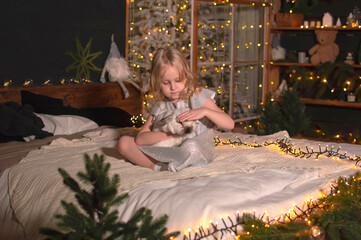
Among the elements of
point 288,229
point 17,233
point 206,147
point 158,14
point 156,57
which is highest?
point 158,14

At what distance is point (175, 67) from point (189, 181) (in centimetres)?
65

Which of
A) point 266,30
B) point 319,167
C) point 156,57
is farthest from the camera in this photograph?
point 266,30

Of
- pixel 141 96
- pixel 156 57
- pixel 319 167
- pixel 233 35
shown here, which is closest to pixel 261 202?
pixel 319 167

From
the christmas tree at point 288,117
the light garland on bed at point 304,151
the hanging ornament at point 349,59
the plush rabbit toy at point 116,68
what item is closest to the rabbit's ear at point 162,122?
the light garland on bed at point 304,151

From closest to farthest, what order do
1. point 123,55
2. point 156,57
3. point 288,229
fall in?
point 288,229
point 156,57
point 123,55

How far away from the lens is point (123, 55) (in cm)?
452

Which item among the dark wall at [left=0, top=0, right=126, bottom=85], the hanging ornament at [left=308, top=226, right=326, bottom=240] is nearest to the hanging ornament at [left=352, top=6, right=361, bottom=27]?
the dark wall at [left=0, top=0, right=126, bottom=85]

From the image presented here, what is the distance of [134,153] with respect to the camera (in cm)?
224

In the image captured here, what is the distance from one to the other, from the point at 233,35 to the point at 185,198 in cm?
407

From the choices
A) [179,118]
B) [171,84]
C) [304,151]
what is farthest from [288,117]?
[179,118]

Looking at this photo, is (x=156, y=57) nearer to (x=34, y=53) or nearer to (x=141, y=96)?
(x=34, y=53)

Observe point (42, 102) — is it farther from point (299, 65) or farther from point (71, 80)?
point (299, 65)

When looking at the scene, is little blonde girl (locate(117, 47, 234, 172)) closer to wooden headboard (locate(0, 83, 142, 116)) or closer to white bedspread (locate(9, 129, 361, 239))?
white bedspread (locate(9, 129, 361, 239))

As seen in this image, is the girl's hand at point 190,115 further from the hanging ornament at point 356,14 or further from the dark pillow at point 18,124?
the hanging ornament at point 356,14
